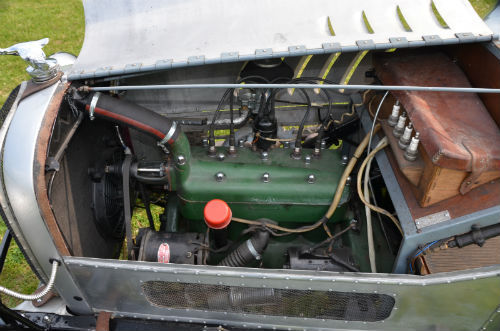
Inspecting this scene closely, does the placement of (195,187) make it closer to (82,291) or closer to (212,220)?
(212,220)

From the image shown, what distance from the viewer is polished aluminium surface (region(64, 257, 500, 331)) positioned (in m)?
1.50

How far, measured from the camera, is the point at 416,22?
1725 millimetres

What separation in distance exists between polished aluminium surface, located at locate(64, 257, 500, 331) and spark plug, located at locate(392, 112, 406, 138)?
1.98 ft

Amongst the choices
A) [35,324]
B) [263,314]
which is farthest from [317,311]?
[35,324]

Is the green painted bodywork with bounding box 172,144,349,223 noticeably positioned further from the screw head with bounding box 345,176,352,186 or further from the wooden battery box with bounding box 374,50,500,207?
the wooden battery box with bounding box 374,50,500,207

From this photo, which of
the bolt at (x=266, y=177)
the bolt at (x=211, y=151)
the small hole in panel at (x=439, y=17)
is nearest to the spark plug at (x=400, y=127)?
the small hole in panel at (x=439, y=17)

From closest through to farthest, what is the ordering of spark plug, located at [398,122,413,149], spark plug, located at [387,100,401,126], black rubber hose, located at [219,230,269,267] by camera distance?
spark plug, located at [398,122,413,149]
spark plug, located at [387,100,401,126]
black rubber hose, located at [219,230,269,267]

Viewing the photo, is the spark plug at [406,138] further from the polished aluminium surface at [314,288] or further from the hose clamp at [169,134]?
the hose clamp at [169,134]

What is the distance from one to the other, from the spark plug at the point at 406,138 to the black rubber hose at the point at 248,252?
0.72 metres

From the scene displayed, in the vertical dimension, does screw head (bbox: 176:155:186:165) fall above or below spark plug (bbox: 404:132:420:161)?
below

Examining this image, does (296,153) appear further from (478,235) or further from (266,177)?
(478,235)

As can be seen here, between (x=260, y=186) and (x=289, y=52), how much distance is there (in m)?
0.65

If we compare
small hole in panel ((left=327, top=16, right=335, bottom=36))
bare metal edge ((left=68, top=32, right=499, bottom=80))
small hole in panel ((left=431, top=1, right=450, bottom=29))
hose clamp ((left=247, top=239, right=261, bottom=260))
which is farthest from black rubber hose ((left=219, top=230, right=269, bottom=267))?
small hole in panel ((left=431, top=1, right=450, bottom=29))

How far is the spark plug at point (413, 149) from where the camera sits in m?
1.61
